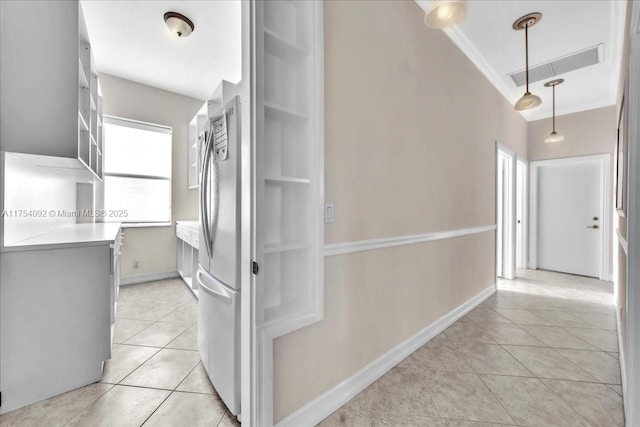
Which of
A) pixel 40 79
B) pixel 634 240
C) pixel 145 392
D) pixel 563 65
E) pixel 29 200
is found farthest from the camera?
pixel 563 65

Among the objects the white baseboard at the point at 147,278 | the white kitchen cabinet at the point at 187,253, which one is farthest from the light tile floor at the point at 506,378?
the white baseboard at the point at 147,278

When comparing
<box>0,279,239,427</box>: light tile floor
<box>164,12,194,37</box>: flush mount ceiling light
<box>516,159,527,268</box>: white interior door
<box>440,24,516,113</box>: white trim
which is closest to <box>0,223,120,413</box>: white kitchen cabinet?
<box>0,279,239,427</box>: light tile floor

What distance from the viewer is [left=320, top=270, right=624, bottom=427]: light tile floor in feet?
5.06

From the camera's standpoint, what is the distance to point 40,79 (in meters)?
1.61

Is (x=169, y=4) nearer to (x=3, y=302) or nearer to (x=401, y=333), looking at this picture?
(x=3, y=302)

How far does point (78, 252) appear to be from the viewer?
1.74 metres

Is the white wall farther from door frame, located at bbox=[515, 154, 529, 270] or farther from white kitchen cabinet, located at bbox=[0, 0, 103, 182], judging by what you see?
door frame, located at bbox=[515, 154, 529, 270]

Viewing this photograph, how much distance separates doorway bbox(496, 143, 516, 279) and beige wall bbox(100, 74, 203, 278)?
488 centimetres

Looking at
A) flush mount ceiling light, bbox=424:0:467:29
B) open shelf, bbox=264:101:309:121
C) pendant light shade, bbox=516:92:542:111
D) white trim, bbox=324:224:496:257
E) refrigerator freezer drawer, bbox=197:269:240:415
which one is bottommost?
refrigerator freezer drawer, bbox=197:269:240:415

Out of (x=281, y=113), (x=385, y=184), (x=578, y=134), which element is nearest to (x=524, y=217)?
(x=578, y=134)

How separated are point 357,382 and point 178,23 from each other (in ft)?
11.2

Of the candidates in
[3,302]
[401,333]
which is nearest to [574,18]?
[401,333]

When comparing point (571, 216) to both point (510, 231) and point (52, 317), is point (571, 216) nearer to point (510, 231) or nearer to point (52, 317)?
point (510, 231)

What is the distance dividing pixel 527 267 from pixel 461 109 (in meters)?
4.02
